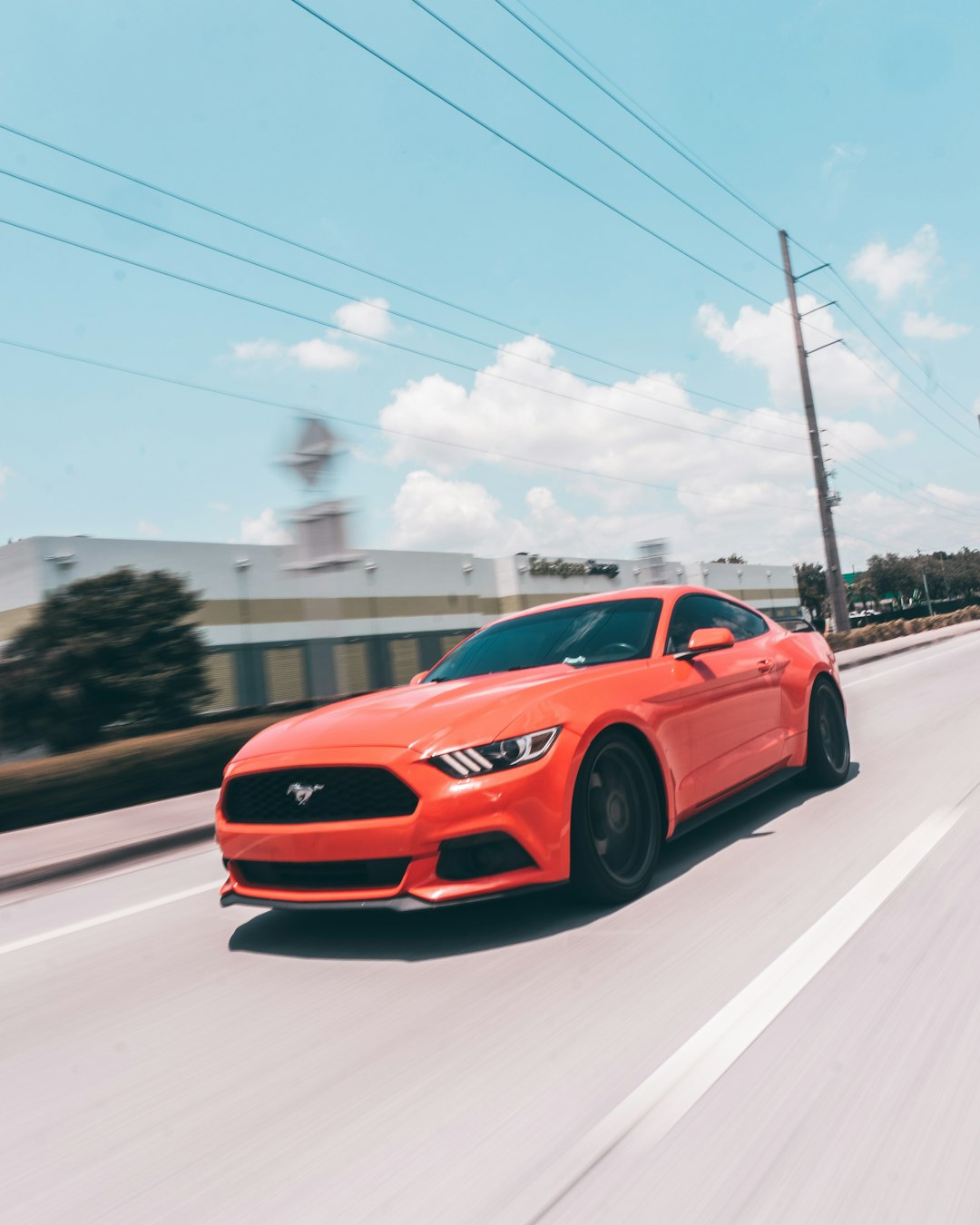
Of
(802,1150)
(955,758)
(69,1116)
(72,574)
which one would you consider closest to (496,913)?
(69,1116)

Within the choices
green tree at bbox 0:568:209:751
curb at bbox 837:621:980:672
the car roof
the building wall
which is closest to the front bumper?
the car roof

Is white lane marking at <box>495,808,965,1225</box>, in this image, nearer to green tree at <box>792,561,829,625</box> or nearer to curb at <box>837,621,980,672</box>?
curb at <box>837,621,980,672</box>

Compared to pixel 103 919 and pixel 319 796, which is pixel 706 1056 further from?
pixel 103 919

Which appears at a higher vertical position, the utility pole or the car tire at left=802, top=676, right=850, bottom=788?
the utility pole

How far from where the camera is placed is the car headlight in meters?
4.36

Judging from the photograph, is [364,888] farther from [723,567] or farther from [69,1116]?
[723,567]

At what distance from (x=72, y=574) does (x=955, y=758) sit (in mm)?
19952

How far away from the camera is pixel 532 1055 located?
3.27 m

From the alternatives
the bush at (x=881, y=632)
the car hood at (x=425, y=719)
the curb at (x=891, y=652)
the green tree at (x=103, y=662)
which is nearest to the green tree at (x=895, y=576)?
the bush at (x=881, y=632)

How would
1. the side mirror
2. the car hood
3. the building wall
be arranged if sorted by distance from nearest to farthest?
1. the car hood
2. the side mirror
3. the building wall

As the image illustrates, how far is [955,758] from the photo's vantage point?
8375 mm

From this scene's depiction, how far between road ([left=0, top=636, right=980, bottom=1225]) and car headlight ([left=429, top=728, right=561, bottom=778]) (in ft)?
2.39

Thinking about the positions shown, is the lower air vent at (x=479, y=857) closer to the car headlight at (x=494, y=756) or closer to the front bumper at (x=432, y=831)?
the front bumper at (x=432, y=831)

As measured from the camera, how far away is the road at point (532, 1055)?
250 cm
